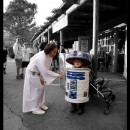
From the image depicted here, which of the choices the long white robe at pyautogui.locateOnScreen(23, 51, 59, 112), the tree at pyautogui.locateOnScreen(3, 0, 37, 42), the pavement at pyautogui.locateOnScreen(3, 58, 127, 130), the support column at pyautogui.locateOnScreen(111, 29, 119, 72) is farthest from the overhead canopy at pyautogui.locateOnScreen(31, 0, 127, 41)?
the tree at pyautogui.locateOnScreen(3, 0, 37, 42)

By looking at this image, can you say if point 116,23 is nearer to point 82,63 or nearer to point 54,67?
point 54,67

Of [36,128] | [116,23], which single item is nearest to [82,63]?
[36,128]

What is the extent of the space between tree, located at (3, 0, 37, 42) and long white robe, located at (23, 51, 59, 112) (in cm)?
3881

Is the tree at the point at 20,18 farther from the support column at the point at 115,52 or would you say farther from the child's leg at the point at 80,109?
the child's leg at the point at 80,109

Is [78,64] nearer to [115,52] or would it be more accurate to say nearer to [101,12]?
[101,12]

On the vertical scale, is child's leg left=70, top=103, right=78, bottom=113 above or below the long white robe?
below

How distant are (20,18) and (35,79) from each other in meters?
41.2

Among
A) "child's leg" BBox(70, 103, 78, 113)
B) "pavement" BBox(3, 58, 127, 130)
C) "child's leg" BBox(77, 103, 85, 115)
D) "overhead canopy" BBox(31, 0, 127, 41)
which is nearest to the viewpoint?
"pavement" BBox(3, 58, 127, 130)

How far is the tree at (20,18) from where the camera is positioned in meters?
42.0

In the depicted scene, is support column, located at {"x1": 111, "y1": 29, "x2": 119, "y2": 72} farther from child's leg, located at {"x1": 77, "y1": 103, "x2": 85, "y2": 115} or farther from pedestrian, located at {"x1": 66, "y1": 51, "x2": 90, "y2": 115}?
child's leg, located at {"x1": 77, "y1": 103, "x2": 85, "y2": 115}

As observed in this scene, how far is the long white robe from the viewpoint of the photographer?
14.4ft

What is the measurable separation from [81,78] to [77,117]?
83cm

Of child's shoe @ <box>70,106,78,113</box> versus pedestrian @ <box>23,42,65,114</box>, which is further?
child's shoe @ <box>70,106,78,113</box>

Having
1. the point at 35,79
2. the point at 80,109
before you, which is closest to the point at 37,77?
the point at 35,79
